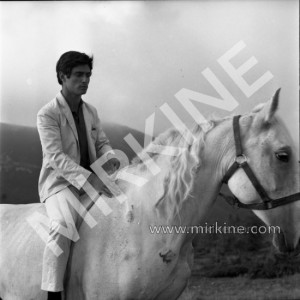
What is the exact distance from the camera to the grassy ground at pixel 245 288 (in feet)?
18.2

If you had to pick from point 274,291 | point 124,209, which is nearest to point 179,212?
point 124,209

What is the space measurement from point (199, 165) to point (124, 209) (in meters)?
0.56

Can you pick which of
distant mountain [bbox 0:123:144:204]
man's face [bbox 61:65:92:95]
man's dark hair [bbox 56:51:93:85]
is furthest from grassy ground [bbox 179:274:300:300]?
man's dark hair [bbox 56:51:93:85]

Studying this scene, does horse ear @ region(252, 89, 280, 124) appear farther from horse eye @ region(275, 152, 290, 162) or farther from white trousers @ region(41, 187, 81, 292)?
white trousers @ region(41, 187, 81, 292)

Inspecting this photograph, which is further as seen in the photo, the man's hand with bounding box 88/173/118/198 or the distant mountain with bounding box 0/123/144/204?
the distant mountain with bounding box 0/123/144/204

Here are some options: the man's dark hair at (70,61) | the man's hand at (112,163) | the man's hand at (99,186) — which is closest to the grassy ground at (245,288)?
the man's hand at (112,163)

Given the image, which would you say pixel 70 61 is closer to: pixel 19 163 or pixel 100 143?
pixel 100 143

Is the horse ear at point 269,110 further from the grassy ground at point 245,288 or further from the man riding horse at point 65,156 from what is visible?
the grassy ground at point 245,288

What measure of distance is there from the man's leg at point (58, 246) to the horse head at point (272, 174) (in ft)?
3.48

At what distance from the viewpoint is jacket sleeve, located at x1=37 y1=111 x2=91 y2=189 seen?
2863 mm

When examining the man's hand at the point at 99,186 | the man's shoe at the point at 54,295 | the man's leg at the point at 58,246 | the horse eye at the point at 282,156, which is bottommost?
the man's shoe at the point at 54,295

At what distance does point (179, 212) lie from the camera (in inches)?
104

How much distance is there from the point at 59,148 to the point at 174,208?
2.98 ft

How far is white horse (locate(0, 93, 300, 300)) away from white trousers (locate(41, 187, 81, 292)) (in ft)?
0.23
